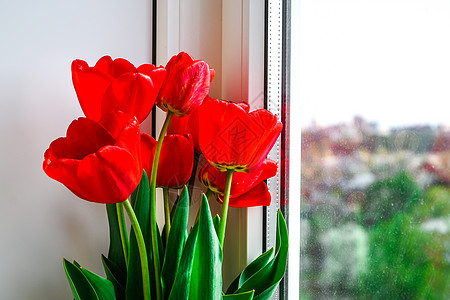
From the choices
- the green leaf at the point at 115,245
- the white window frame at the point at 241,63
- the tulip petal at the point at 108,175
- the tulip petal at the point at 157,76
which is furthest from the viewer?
the white window frame at the point at 241,63

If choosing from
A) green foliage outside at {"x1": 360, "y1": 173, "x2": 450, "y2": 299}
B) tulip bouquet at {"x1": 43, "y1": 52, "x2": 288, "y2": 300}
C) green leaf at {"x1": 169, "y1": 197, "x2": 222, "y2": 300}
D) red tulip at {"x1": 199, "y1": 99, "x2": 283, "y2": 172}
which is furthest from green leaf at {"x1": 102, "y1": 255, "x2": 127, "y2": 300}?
green foliage outside at {"x1": 360, "y1": 173, "x2": 450, "y2": 299}

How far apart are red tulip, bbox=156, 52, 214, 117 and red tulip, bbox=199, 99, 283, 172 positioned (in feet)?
0.09

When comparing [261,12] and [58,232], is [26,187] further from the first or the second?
[261,12]

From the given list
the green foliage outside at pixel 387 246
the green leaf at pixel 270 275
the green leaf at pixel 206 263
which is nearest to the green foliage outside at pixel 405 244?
the green foliage outside at pixel 387 246

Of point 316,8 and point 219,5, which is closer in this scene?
point 316,8

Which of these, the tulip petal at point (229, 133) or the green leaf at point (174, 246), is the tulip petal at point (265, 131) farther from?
the green leaf at point (174, 246)

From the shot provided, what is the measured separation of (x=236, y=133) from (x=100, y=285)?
0.85 feet

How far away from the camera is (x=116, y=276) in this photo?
2.08ft

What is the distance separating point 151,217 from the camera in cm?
57

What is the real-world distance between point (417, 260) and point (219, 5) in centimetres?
59

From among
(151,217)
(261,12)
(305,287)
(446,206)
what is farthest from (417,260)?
(261,12)

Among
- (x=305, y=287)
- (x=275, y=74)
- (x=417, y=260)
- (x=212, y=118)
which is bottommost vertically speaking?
(x=305, y=287)

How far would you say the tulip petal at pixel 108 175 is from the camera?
1.41ft

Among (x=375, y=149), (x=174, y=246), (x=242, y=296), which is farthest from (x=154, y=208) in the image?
(x=375, y=149)
